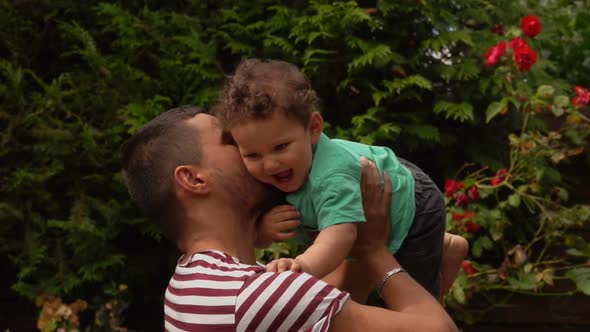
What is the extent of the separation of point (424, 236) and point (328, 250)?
41 cm

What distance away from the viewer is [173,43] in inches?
173

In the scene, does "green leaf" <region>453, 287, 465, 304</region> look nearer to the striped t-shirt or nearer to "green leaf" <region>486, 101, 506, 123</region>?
"green leaf" <region>486, 101, 506, 123</region>

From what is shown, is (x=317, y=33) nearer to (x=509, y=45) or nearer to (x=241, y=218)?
(x=509, y=45)

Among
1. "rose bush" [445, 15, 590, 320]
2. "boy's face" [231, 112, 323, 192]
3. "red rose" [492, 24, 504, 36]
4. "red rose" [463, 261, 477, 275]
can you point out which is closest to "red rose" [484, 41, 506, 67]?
"rose bush" [445, 15, 590, 320]

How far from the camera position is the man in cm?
Answer: 195

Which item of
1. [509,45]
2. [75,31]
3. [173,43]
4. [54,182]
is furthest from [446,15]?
[54,182]

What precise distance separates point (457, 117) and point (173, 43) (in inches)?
58.6

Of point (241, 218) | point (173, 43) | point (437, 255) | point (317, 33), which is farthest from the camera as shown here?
point (173, 43)

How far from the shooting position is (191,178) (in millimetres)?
2164

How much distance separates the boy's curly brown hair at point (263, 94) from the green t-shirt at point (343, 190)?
0.42ft

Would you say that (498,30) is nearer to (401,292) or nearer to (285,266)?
(401,292)

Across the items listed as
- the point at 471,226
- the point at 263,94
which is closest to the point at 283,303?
the point at 263,94

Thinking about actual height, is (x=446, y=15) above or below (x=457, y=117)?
above

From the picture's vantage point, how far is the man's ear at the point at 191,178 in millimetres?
2160
